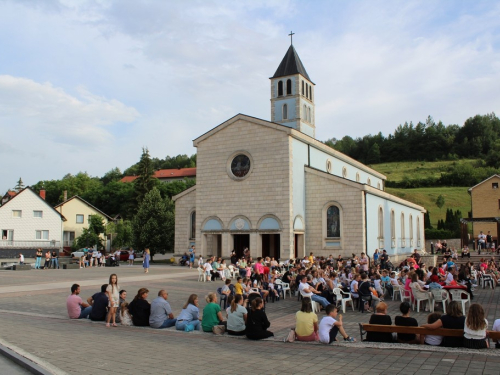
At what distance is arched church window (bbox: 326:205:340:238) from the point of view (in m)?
33.2

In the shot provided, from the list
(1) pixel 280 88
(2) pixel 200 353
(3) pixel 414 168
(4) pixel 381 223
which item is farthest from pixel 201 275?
(3) pixel 414 168

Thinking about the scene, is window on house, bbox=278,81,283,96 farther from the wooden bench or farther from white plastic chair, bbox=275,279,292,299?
the wooden bench

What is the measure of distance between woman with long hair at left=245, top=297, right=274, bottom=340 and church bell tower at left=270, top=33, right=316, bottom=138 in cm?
3268

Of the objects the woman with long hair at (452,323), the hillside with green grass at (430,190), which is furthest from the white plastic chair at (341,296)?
the hillside with green grass at (430,190)

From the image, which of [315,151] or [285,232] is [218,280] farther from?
[315,151]

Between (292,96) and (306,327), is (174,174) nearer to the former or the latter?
(292,96)

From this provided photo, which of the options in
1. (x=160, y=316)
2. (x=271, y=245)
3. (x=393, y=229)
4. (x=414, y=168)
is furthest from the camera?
(x=414, y=168)

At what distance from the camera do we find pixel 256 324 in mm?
9984

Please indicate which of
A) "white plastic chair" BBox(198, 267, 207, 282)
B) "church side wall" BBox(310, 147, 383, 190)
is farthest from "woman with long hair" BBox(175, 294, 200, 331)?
"church side wall" BBox(310, 147, 383, 190)

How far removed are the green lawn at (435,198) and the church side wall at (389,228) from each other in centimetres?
2618

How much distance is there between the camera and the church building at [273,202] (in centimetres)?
3269

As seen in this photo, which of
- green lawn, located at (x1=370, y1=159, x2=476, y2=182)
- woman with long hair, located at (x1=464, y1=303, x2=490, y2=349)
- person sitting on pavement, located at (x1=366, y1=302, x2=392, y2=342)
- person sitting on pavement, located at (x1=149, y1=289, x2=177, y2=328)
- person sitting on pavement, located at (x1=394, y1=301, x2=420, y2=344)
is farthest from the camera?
green lawn, located at (x1=370, y1=159, x2=476, y2=182)

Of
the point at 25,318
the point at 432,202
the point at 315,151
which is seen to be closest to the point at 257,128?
the point at 315,151

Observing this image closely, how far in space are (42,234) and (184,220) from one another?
2754 cm
